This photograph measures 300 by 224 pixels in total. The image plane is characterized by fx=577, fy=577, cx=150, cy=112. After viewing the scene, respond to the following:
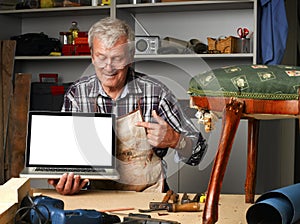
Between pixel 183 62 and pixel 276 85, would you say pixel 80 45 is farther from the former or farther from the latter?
pixel 276 85

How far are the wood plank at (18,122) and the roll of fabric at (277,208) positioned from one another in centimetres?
222

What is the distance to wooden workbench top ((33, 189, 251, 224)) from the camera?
155 centimetres

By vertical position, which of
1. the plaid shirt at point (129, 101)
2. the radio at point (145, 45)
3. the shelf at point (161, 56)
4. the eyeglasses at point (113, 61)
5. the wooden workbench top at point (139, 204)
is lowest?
the wooden workbench top at point (139, 204)

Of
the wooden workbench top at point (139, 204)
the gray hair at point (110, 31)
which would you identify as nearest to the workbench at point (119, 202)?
the wooden workbench top at point (139, 204)

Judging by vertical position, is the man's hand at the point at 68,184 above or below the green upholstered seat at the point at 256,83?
below

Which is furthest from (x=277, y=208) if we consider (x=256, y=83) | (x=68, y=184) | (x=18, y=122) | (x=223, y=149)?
(x=18, y=122)

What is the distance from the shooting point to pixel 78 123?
2.08m

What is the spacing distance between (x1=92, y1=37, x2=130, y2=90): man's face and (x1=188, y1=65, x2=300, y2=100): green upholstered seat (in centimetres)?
94

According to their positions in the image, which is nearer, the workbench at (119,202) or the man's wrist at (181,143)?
the workbench at (119,202)

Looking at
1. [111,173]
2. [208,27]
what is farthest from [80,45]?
[111,173]

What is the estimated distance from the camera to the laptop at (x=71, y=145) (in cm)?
194

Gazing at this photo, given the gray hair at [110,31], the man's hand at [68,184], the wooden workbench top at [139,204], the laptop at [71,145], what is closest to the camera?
the wooden workbench top at [139,204]

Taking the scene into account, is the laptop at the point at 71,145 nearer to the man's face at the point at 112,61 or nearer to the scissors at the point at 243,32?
the man's face at the point at 112,61

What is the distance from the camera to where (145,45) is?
373cm
